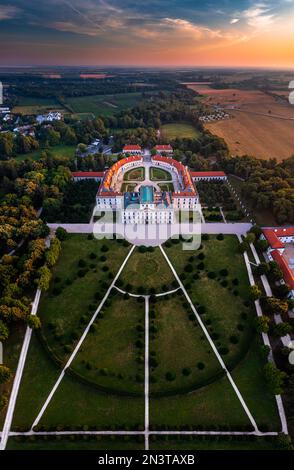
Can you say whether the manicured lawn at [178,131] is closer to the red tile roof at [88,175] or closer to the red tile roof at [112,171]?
the red tile roof at [112,171]

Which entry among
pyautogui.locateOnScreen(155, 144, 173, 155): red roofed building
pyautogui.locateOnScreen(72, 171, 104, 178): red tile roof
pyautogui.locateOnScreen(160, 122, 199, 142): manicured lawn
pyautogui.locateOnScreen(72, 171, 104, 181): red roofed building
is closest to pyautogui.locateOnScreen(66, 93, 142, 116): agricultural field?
pyautogui.locateOnScreen(160, 122, 199, 142): manicured lawn

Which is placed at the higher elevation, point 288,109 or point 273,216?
point 288,109

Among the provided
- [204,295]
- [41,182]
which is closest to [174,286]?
[204,295]

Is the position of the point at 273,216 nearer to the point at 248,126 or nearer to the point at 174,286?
the point at 174,286

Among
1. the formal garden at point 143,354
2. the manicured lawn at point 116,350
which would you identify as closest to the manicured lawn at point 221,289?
the formal garden at point 143,354

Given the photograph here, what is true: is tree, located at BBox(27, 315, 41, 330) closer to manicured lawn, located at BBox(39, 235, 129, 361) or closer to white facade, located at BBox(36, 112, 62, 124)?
manicured lawn, located at BBox(39, 235, 129, 361)
